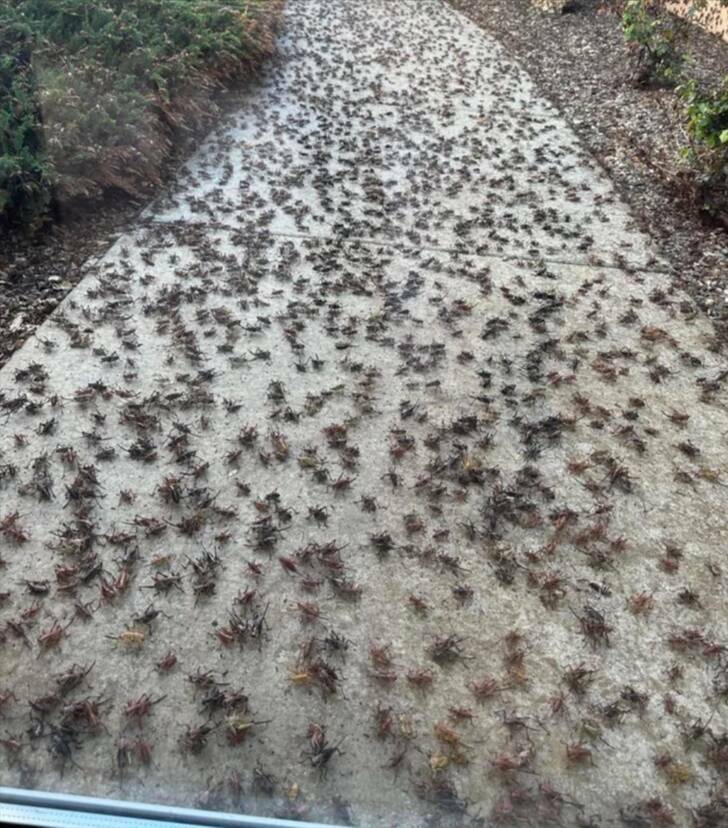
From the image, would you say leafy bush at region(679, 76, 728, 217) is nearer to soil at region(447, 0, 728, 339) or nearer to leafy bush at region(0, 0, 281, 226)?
soil at region(447, 0, 728, 339)

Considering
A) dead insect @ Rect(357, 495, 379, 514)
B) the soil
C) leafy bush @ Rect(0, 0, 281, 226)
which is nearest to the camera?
dead insect @ Rect(357, 495, 379, 514)

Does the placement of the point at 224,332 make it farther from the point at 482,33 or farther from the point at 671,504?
the point at 482,33

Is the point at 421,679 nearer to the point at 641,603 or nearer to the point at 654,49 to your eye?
the point at 641,603

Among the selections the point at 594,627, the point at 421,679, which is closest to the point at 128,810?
the point at 421,679

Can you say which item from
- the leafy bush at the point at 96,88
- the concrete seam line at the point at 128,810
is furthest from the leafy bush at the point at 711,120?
the concrete seam line at the point at 128,810

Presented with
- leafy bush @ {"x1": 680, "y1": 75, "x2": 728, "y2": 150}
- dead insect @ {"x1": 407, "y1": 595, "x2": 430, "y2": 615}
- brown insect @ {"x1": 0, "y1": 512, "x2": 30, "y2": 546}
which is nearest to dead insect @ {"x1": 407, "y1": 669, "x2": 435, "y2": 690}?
dead insect @ {"x1": 407, "y1": 595, "x2": 430, "y2": 615}

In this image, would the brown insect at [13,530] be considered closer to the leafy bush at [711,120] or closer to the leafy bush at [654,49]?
the leafy bush at [711,120]
